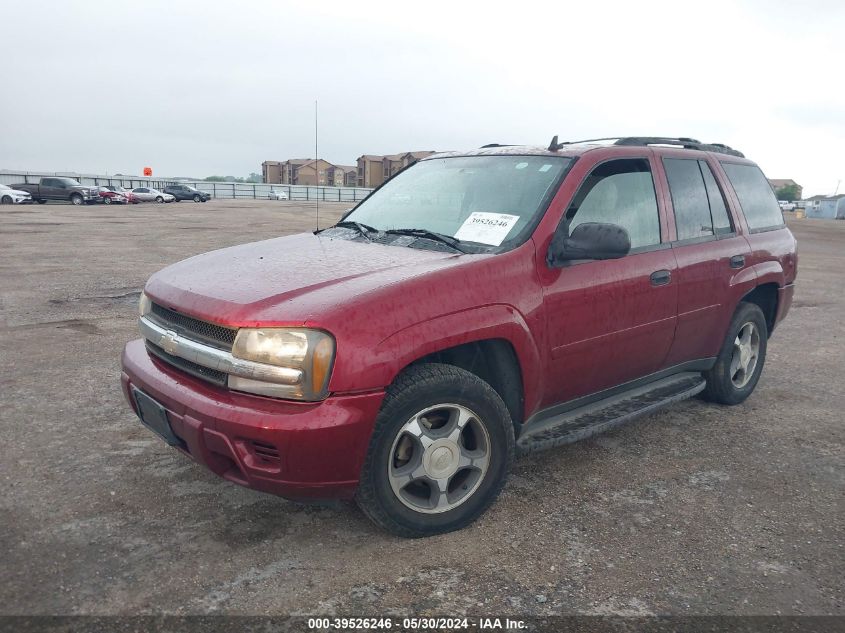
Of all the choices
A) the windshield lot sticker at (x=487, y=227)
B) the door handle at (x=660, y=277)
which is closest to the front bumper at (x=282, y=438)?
the windshield lot sticker at (x=487, y=227)

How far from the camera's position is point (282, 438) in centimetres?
236

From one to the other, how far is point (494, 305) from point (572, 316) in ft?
1.77

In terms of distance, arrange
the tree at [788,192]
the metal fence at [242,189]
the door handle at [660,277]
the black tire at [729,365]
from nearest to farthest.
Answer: the door handle at [660,277], the black tire at [729,365], the metal fence at [242,189], the tree at [788,192]

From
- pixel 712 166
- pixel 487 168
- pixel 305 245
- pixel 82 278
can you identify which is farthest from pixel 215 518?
pixel 82 278

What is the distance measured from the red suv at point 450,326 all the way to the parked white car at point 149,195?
4176 cm

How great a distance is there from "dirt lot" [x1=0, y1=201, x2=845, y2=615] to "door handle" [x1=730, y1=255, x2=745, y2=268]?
1056 mm

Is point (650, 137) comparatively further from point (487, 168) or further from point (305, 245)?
point (305, 245)

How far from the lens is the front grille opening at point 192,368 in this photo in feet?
8.44

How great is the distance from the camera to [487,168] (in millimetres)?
3682

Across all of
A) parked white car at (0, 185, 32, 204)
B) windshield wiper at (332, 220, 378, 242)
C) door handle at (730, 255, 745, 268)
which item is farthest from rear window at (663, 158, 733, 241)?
parked white car at (0, 185, 32, 204)

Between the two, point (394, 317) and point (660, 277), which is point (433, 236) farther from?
point (660, 277)

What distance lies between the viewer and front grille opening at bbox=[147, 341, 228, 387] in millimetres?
2572

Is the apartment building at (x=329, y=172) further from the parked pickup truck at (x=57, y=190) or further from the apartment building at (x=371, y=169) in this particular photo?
the parked pickup truck at (x=57, y=190)

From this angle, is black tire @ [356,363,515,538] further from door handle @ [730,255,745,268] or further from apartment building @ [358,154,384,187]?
apartment building @ [358,154,384,187]
